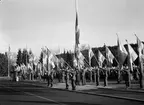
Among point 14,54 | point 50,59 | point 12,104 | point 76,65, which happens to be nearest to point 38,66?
point 50,59

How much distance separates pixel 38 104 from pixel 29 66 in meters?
52.4

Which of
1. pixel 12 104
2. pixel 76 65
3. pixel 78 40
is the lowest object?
pixel 12 104

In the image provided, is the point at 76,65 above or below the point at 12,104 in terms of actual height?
above

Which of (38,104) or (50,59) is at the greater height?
(50,59)

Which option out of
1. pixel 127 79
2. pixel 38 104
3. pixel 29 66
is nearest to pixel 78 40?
pixel 127 79

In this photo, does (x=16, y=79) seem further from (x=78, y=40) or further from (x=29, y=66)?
(x=78, y=40)

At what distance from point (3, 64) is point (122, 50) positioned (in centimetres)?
10420

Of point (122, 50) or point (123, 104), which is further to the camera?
point (122, 50)

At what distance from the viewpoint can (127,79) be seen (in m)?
23.7

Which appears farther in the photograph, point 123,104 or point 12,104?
point 12,104

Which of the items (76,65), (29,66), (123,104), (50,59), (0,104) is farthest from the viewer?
(29,66)

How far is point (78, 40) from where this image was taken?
2877 centimetres

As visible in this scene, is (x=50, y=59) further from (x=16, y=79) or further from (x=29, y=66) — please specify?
(x=29, y=66)

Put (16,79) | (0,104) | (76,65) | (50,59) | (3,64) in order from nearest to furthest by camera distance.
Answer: (0,104), (76,65), (50,59), (16,79), (3,64)
